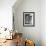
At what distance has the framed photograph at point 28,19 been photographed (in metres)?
5.36

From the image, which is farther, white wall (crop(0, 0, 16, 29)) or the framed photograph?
the framed photograph

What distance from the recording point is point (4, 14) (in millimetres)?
4395

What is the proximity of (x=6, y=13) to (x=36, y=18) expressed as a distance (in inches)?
64.2

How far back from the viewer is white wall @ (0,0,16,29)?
4.33 meters

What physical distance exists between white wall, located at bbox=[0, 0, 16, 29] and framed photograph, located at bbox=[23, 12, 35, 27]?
3.71ft

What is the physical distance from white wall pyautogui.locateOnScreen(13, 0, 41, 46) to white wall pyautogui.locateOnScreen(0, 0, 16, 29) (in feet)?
3.37

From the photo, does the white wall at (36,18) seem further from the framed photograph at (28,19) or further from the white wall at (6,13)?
the white wall at (6,13)

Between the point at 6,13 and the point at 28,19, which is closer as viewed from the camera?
the point at 6,13

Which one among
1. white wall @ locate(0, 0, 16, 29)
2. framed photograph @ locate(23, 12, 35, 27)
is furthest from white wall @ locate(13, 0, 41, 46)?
white wall @ locate(0, 0, 16, 29)

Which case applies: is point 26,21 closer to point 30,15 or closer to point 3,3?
point 30,15

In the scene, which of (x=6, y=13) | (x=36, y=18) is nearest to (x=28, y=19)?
(x=36, y=18)

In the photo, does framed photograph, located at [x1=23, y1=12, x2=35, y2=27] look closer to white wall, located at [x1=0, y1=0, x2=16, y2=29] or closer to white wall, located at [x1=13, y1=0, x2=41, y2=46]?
white wall, located at [x1=13, y1=0, x2=41, y2=46]

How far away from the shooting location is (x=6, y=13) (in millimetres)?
4379

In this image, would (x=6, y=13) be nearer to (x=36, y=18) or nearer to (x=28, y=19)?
(x=28, y=19)
